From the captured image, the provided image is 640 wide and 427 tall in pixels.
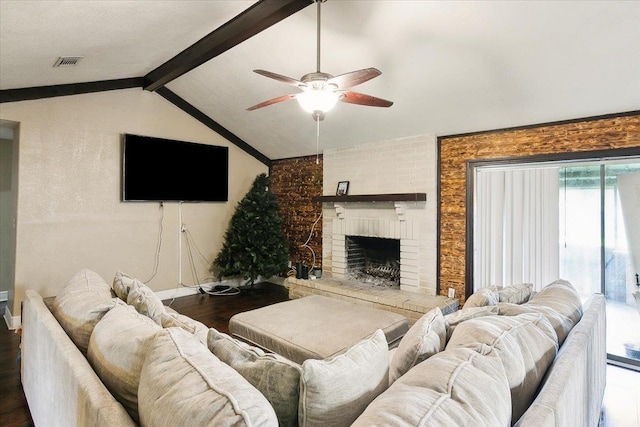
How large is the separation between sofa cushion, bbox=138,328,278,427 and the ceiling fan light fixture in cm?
163

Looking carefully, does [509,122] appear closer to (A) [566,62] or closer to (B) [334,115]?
(A) [566,62]

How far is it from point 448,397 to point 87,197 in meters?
4.66

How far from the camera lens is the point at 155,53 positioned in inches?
140

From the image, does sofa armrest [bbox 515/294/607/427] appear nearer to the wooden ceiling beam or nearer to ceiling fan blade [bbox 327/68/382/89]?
ceiling fan blade [bbox 327/68/382/89]

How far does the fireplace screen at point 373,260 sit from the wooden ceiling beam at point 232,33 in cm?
297

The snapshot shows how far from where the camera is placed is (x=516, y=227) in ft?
12.5

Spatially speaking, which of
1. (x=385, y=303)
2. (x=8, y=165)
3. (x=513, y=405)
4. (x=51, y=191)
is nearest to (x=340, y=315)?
(x=385, y=303)

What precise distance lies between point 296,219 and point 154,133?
2.48 m

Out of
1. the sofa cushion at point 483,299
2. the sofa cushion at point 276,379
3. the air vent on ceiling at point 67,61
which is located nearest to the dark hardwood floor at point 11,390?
the sofa cushion at point 276,379

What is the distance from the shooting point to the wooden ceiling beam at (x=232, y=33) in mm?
2639

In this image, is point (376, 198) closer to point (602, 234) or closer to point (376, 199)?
point (376, 199)

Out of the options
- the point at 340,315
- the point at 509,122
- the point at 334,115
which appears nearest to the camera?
the point at 340,315

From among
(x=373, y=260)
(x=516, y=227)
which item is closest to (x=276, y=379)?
(x=516, y=227)

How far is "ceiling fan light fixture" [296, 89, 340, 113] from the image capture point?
2219 millimetres
